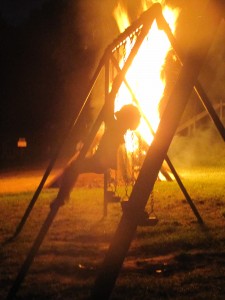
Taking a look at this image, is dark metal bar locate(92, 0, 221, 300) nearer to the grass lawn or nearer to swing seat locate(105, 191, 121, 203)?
the grass lawn

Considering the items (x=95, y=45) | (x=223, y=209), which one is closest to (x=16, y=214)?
(x=223, y=209)

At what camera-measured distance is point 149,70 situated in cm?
991

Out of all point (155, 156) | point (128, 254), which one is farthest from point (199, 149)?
point (155, 156)

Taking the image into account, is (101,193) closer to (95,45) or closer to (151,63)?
(151,63)

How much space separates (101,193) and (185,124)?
1228 centimetres

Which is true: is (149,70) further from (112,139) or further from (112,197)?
(112,139)

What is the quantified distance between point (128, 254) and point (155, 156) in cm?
337

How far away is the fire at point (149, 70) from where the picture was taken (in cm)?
921

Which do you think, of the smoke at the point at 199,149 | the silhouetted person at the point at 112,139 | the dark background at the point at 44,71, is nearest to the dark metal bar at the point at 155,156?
the silhouetted person at the point at 112,139

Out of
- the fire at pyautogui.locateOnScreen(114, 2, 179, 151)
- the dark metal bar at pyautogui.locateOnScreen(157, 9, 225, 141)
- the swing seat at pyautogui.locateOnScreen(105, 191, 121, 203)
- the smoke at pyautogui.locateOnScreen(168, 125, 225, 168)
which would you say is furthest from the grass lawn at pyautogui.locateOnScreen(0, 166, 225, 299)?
the smoke at pyautogui.locateOnScreen(168, 125, 225, 168)

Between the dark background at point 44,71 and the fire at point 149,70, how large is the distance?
16072 mm

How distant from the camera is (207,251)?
19.4ft

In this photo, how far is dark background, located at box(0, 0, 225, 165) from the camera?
94.6ft

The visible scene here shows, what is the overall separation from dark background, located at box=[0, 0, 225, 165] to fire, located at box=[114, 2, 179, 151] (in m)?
16.1
